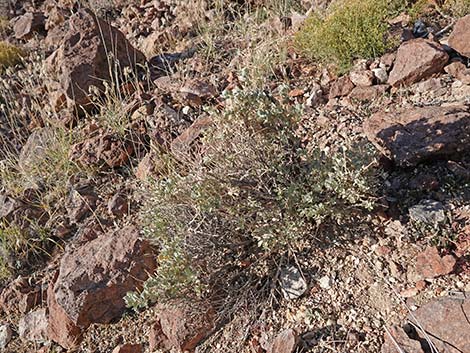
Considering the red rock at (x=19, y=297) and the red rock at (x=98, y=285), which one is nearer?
the red rock at (x=98, y=285)

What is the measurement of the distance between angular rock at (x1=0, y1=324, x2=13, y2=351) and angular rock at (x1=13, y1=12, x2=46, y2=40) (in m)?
4.05

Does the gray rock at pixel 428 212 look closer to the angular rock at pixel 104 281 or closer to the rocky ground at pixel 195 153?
the rocky ground at pixel 195 153

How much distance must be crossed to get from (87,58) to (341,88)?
6.93ft

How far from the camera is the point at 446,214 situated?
233 cm

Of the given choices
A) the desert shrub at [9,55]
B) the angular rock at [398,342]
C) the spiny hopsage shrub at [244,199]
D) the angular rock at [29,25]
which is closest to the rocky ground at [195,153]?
the angular rock at [398,342]

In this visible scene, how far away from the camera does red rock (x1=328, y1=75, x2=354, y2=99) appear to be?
3309 millimetres

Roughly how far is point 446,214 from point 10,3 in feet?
21.8

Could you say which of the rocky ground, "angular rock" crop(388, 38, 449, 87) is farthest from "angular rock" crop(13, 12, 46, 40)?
"angular rock" crop(388, 38, 449, 87)

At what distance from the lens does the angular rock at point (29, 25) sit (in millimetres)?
6109

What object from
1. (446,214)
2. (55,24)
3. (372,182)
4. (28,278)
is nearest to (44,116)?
(28,278)

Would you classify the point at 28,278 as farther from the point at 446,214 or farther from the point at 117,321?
the point at 446,214

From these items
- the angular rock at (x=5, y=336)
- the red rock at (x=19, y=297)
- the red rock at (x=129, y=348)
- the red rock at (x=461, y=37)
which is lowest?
the angular rock at (x=5, y=336)

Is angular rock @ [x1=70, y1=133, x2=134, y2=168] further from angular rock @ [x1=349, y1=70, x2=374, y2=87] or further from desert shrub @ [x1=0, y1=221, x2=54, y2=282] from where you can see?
angular rock @ [x1=349, y1=70, x2=374, y2=87]

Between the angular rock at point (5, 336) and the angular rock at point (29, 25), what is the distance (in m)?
4.05
